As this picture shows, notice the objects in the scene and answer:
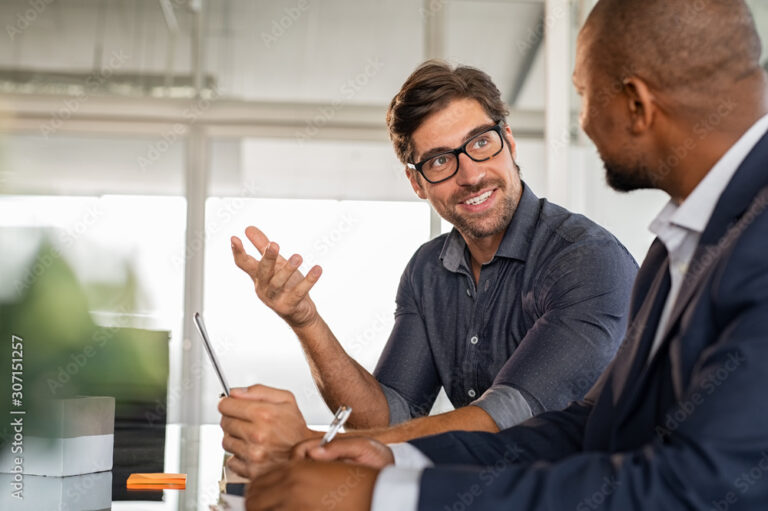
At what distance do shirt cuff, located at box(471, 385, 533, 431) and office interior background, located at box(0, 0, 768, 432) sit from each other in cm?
366

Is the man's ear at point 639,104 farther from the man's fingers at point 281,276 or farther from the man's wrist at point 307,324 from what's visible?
the man's wrist at point 307,324

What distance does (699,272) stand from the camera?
952 millimetres

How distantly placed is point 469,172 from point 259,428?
3.61 feet

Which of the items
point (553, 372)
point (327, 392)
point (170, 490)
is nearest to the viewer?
point (170, 490)

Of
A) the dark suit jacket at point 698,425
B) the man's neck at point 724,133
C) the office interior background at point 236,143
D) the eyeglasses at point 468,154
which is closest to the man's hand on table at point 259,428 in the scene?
the dark suit jacket at point 698,425

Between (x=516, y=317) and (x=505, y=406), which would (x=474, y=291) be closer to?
(x=516, y=317)

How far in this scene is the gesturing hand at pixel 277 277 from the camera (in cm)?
189

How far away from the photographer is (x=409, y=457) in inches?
46.0

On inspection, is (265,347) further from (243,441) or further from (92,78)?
(243,441)

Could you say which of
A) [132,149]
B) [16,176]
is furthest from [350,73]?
[16,176]

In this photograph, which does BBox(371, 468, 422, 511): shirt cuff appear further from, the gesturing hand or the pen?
the gesturing hand

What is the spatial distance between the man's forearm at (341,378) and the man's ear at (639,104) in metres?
1.20

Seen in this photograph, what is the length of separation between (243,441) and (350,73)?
14.8 feet

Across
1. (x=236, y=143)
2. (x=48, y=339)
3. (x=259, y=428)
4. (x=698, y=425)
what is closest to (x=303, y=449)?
(x=259, y=428)
